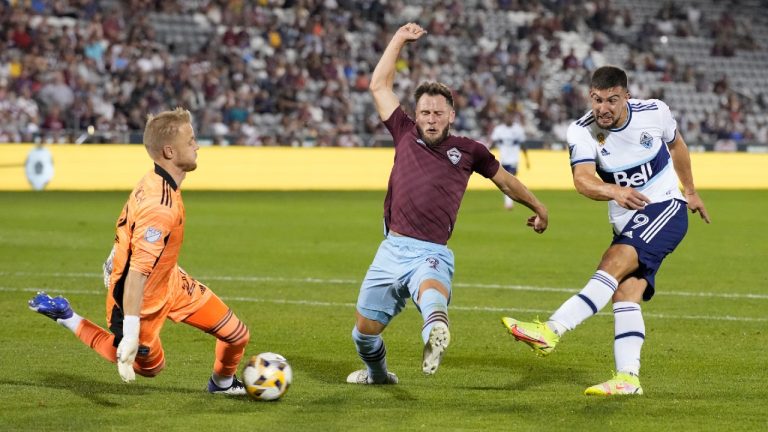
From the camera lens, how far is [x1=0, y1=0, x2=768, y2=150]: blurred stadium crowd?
96.9 ft

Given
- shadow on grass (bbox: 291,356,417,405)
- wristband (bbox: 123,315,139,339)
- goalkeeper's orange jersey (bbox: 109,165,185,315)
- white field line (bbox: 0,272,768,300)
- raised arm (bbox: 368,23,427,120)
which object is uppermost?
raised arm (bbox: 368,23,427,120)

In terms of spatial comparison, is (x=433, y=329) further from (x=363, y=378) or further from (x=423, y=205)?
(x=363, y=378)

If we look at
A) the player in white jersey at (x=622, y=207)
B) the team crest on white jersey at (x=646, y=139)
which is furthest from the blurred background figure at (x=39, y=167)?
the team crest on white jersey at (x=646, y=139)

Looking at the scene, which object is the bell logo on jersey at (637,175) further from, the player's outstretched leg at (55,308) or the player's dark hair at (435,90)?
the player's outstretched leg at (55,308)

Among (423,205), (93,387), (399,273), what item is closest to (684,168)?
(423,205)

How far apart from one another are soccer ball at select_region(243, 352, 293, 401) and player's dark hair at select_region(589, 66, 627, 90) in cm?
255

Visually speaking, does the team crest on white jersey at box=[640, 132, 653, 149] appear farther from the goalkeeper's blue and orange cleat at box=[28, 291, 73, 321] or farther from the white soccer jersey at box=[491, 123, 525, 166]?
the white soccer jersey at box=[491, 123, 525, 166]

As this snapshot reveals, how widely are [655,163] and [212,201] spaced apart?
18.5 m

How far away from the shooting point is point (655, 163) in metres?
7.87

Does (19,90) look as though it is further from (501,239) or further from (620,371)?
(620,371)

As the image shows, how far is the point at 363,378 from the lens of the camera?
8.02 meters

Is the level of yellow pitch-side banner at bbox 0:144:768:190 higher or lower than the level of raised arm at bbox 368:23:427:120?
lower

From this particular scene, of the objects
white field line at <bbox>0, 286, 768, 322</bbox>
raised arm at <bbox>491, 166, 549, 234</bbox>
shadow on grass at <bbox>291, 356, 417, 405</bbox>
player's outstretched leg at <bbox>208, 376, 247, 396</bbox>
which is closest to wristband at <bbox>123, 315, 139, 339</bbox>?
player's outstretched leg at <bbox>208, 376, 247, 396</bbox>

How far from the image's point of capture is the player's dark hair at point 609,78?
7609 millimetres
